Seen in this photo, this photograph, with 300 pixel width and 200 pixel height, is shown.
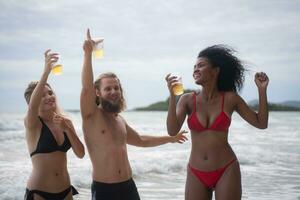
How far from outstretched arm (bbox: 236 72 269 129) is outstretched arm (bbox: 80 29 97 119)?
139cm

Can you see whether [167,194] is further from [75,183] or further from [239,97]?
[239,97]

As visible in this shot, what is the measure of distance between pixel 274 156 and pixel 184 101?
11.2m

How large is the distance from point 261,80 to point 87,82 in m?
1.65

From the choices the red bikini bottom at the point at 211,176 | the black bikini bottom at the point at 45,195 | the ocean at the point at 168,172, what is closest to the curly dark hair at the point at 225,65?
the red bikini bottom at the point at 211,176

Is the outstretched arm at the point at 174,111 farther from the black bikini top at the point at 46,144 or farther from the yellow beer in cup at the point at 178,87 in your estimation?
the black bikini top at the point at 46,144

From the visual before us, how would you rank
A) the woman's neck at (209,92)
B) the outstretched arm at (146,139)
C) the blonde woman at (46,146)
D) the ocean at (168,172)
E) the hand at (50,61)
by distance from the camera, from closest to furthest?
the hand at (50,61), the blonde woman at (46,146), the woman's neck at (209,92), the outstretched arm at (146,139), the ocean at (168,172)

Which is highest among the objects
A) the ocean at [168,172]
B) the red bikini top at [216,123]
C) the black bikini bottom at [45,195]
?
the red bikini top at [216,123]

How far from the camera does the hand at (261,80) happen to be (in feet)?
13.1

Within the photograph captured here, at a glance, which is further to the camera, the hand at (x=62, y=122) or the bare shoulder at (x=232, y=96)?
the bare shoulder at (x=232, y=96)

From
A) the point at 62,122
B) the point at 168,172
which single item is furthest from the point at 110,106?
the point at 168,172

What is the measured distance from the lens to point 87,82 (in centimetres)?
377

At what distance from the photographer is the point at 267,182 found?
948 cm

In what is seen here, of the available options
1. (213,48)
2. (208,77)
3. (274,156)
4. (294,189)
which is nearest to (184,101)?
(208,77)

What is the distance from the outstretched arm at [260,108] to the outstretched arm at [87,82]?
4.57 ft
